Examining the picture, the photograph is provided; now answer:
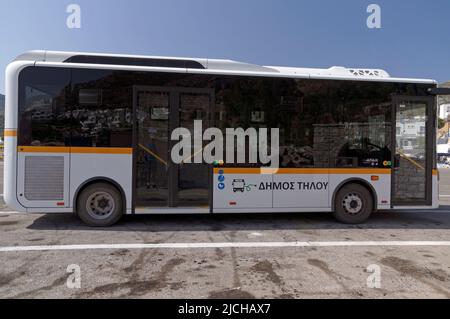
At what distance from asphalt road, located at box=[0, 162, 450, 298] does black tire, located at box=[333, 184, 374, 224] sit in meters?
0.29

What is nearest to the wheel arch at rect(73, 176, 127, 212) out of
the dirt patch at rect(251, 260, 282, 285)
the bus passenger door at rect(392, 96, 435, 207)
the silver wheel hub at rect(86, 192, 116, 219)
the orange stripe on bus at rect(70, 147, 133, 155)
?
the silver wheel hub at rect(86, 192, 116, 219)

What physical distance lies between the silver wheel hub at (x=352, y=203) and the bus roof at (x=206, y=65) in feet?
8.43

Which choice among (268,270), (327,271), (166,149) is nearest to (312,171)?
(327,271)

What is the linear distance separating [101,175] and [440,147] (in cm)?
6847

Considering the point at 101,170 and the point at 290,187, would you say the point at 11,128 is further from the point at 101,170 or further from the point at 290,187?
the point at 290,187

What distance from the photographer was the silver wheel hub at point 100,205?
5.98 meters

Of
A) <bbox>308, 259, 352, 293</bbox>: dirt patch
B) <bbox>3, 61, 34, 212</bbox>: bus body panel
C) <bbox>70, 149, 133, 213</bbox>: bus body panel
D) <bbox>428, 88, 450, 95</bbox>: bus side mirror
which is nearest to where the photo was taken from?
<bbox>308, 259, 352, 293</bbox>: dirt patch

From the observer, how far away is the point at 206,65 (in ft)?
20.8

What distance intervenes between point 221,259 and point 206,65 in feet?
13.0

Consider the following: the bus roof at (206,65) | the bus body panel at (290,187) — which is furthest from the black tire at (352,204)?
the bus roof at (206,65)

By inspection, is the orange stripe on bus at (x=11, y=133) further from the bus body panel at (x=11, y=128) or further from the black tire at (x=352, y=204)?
the black tire at (x=352, y=204)

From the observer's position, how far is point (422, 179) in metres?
6.71

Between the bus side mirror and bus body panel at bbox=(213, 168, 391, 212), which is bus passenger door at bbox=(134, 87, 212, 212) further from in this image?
the bus side mirror

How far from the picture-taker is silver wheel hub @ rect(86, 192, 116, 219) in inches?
235
